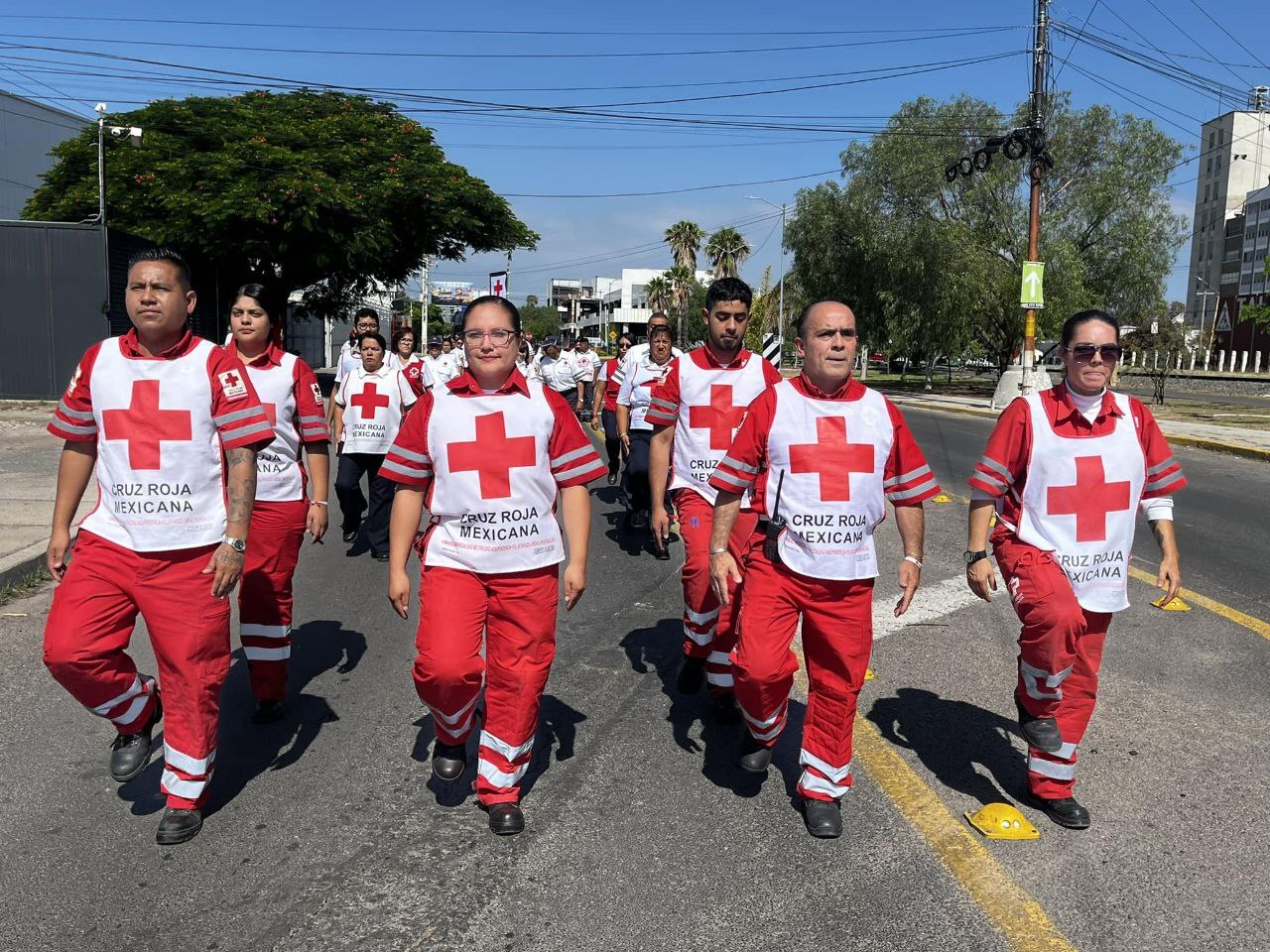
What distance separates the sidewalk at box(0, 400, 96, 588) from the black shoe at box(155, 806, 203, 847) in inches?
165

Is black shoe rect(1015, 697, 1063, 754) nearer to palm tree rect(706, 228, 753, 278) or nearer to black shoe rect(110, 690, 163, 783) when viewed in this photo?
black shoe rect(110, 690, 163, 783)

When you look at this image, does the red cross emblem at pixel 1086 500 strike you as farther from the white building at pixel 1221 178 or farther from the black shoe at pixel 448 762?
the white building at pixel 1221 178

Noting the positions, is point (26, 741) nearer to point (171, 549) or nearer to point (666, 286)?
point (171, 549)

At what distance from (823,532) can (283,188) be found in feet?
83.1

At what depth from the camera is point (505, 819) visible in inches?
139

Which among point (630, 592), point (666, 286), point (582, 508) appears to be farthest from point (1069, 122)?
point (666, 286)

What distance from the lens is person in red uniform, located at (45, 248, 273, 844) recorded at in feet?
11.3

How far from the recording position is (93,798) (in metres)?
3.81

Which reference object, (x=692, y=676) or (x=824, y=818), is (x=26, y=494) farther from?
(x=824, y=818)

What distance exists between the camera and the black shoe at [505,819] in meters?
3.53

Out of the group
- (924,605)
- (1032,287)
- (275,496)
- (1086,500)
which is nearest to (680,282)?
(1032,287)

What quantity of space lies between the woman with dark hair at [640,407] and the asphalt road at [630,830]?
3.28m

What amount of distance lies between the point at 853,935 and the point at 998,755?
1.54 m

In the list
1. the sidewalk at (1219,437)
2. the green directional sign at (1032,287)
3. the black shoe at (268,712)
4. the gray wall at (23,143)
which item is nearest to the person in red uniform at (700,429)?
the black shoe at (268,712)
